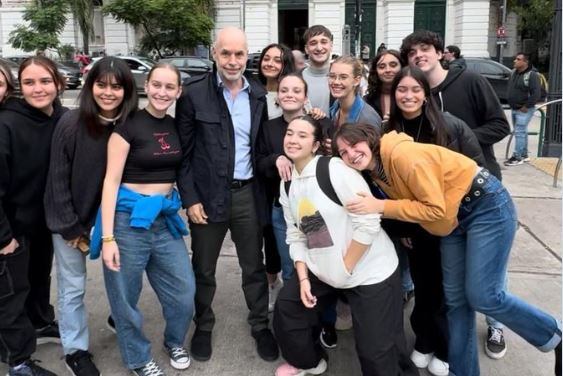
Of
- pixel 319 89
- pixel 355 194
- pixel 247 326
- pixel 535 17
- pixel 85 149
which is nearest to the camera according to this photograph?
pixel 355 194

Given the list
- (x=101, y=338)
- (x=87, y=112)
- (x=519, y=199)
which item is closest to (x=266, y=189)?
(x=87, y=112)

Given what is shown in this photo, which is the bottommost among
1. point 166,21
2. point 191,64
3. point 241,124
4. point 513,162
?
point 513,162

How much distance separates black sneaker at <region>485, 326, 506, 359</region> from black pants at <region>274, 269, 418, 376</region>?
28.5 inches

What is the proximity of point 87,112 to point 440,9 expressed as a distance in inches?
1391

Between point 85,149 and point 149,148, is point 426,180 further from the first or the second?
point 85,149

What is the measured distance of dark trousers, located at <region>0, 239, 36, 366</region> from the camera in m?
3.00

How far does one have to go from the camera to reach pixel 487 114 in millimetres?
3336

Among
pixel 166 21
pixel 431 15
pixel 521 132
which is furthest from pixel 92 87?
pixel 431 15

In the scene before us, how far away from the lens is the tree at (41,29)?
2664 centimetres

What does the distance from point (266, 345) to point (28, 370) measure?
1.43 m

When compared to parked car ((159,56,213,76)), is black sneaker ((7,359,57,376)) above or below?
below

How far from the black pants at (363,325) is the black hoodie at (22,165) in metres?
1.54

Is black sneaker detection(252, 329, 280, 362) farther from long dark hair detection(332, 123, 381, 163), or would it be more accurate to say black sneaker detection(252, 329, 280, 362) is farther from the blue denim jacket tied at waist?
long dark hair detection(332, 123, 381, 163)

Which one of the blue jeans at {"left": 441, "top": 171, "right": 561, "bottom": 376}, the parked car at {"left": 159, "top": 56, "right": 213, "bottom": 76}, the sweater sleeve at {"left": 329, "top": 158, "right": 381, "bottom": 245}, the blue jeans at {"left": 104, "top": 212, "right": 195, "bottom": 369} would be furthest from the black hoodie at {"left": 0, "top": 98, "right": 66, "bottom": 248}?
the parked car at {"left": 159, "top": 56, "right": 213, "bottom": 76}
